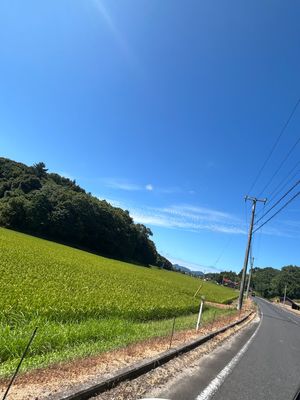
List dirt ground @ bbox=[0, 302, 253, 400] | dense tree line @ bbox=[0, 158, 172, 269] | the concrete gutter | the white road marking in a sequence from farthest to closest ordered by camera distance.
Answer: dense tree line @ bbox=[0, 158, 172, 269] → the white road marking → the concrete gutter → dirt ground @ bbox=[0, 302, 253, 400]

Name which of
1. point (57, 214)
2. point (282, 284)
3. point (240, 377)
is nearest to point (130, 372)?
point (240, 377)

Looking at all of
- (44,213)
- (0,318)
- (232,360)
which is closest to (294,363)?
(232,360)

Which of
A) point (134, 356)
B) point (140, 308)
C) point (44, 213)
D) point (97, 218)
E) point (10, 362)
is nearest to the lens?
point (10, 362)

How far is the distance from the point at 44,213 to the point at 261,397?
70.6 meters

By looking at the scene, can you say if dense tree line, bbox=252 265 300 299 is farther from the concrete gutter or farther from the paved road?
the concrete gutter

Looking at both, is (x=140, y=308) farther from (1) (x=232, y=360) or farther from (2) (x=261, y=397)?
(2) (x=261, y=397)

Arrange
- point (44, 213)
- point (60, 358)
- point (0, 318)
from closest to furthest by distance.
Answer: point (60, 358), point (0, 318), point (44, 213)

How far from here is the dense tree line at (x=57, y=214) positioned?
2795 inches

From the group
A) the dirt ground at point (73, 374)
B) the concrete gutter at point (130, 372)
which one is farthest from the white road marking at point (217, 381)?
the dirt ground at point (73, 374)

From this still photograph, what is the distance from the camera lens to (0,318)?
7.96 metres

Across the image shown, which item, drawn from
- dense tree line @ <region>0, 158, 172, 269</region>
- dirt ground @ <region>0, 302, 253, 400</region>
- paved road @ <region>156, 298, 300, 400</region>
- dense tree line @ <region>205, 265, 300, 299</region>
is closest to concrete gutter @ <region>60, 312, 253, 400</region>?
dirt ground @ <region>0, 302, 253, 400</region>

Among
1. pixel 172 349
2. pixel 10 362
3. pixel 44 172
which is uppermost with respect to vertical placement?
pixel 44 172

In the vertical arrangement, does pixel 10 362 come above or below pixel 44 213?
below

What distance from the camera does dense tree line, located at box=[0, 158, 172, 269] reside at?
7100 cm
